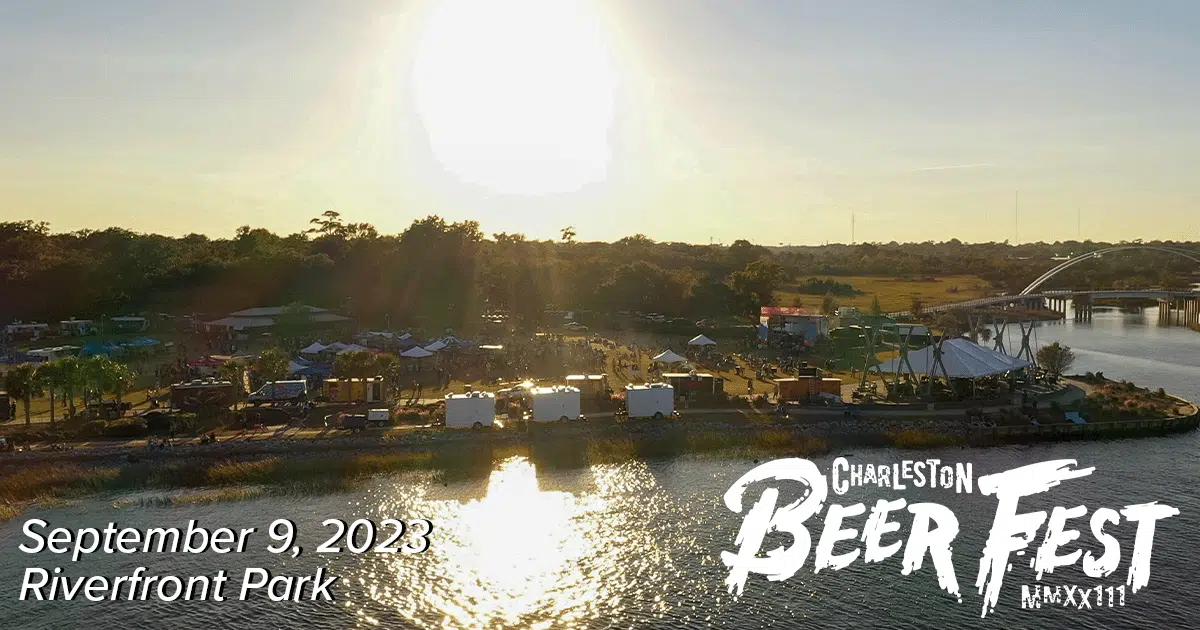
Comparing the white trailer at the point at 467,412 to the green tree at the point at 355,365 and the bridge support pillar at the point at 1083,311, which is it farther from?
the bridge support pillar at the point at 1083,311

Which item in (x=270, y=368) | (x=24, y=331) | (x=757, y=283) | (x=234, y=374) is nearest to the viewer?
(x=234, y=374)

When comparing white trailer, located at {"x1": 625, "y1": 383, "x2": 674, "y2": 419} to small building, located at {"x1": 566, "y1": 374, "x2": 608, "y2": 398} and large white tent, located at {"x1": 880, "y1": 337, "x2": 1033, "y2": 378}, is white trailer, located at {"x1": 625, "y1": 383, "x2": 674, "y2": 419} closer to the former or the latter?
small building, located at {"x1": 566, "y1": 374, "x2": 608, "y2": 398}

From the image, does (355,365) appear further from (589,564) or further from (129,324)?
(129,324)

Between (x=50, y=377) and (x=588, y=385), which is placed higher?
(x=50, y=377)

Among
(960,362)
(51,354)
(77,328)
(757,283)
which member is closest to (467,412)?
(960,362)

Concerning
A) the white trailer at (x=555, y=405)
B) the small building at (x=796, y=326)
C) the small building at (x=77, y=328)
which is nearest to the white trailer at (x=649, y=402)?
the white trailer at (x=555, y=405)

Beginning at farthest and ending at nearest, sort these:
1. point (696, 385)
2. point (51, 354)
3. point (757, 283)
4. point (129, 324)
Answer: point (757, 283) < point (129, 324) < point (51, 354) < point (696, 385)

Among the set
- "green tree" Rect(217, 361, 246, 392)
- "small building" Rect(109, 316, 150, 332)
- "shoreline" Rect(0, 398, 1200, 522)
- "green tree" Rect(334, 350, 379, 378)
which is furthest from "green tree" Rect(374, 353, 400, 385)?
"small building" Rect(109, 316, 150, 332)
